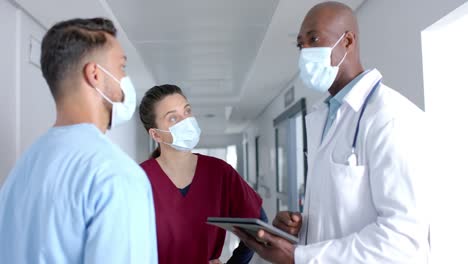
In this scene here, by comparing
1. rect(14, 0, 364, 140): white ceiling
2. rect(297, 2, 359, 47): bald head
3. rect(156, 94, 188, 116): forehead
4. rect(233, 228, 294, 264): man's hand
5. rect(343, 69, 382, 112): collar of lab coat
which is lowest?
rect(233, 228, 294, 264): man's hand

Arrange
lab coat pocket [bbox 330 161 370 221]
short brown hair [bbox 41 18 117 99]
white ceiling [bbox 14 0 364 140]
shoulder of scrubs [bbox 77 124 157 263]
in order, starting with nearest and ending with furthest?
1. shoulder of scrubs [bbox 77 124 157 263]
2. short brown hair [bbox 41 18 117 99]
3. lab coat pocket [bbox 330 161 370 221]
4. white ceiling [bbox 14 0 364 140]

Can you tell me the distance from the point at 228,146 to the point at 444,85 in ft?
42.3

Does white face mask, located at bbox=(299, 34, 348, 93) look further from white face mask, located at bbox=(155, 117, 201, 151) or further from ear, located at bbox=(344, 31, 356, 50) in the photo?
white face mask, located at bbox=(155, 117, 201, 151)

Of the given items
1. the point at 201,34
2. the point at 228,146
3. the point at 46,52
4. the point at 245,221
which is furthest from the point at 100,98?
the point at 228,146

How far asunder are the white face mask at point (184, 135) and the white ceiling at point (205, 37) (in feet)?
3.11

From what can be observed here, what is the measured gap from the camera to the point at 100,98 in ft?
3.56

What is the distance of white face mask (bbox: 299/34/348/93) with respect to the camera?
1506mm

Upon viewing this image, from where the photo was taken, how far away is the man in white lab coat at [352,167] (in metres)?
1.21

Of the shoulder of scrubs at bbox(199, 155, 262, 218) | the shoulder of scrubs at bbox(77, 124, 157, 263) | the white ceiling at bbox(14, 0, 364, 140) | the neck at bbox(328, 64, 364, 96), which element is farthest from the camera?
the white ceiling at bbox(14, 0, 364, 140)

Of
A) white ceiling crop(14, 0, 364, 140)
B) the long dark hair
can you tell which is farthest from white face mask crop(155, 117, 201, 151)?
white ceiling crop(14, 0, 364, 140)

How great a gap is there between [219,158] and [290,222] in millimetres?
597

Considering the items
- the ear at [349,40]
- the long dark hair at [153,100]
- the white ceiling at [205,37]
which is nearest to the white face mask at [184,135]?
the long dark hair at [153,100]

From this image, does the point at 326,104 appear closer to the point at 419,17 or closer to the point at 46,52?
the point at 419,17

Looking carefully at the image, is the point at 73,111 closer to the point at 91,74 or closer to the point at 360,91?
the point at 91,74
